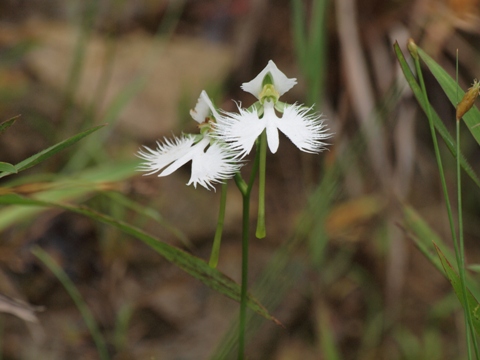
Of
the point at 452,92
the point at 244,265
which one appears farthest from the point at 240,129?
the point at 452,92

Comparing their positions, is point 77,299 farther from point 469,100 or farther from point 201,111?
point 469,100

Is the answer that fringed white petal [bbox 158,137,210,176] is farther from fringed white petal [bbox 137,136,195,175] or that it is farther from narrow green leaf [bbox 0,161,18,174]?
narrow green leaf [bbox 0,161,18,174]

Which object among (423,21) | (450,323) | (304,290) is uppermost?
(423,21)

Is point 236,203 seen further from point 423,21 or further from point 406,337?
point 423,21

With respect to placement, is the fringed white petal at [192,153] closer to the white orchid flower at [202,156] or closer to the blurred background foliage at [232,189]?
the white orchid flower at [202,156]

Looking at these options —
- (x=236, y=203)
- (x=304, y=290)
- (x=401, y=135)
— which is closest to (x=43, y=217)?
(x=236, y=203)

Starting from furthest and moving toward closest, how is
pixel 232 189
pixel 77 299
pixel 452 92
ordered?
pixel 232 189, pixel 77 299, pixel 452 92
